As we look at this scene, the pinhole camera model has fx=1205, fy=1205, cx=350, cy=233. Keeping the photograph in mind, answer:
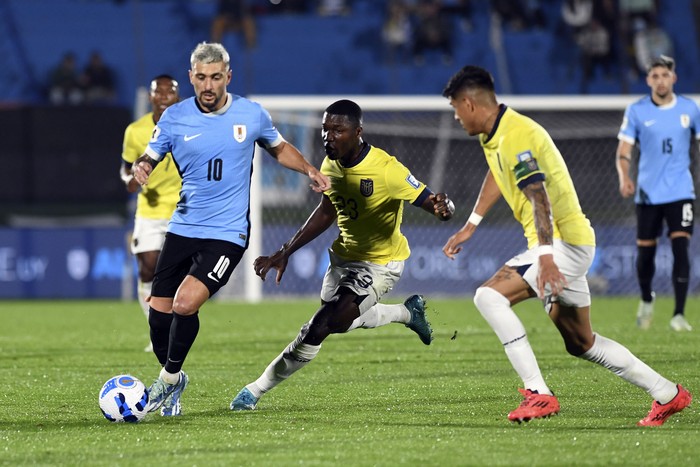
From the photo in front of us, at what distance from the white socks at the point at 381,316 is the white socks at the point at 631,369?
1811mm

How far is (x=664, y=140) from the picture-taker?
1095 cm

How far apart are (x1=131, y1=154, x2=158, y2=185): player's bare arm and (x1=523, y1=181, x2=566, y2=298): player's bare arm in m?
1.96

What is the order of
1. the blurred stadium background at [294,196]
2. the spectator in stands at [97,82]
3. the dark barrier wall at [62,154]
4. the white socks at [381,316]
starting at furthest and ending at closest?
the spectator in stands at [97,82] < the dark barrier wall at [62,154] < the blurred stadium background at [294,196] < the white socks at [381,316]

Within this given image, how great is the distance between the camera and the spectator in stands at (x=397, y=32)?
68.5 ft

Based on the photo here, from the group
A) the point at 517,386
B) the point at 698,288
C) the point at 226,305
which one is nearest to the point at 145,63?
the point at 226,305

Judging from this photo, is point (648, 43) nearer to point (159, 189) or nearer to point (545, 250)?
point (159, 189)

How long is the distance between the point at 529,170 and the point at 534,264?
48 centimetres

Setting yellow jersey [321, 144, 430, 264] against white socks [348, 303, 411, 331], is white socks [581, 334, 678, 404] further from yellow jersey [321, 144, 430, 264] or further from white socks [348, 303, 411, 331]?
white socks [348, 303, 411, 331]

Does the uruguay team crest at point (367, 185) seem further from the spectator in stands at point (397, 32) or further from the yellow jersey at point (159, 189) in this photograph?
the spectator in stands at point (397, 32)

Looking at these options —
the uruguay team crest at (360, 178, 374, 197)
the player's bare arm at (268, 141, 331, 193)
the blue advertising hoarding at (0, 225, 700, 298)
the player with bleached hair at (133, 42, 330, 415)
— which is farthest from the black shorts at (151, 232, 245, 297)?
the blue advertising hoarding at (0, 225, 700, 298)

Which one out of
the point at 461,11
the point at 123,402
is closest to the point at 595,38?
the point at 461,11

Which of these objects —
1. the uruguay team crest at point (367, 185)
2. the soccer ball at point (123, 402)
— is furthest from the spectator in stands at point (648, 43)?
the soccer ball at point (123, 402)

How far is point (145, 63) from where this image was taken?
21.0 metres

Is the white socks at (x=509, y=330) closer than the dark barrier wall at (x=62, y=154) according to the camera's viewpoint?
Yes
